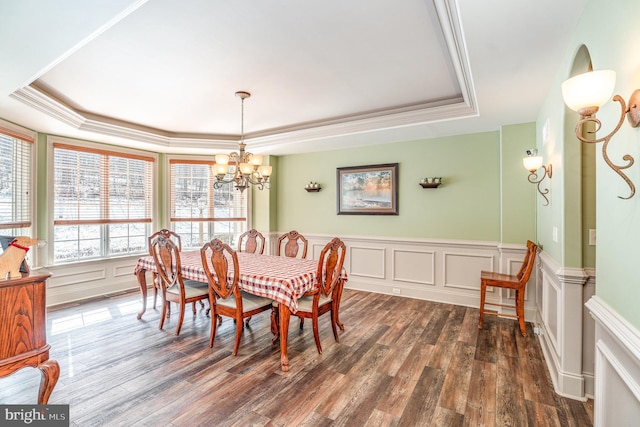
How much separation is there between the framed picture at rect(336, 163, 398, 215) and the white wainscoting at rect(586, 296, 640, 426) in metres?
3.42

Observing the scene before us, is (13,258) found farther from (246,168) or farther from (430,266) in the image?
(430,266)

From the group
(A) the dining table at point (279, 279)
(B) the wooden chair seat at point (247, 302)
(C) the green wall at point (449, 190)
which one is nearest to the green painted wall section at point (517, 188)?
(C) the green wall at point (449, 190)

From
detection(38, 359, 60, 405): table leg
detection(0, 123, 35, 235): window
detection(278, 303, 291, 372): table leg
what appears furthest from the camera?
detection(0, 123, 35, 235): window

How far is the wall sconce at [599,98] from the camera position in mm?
1158

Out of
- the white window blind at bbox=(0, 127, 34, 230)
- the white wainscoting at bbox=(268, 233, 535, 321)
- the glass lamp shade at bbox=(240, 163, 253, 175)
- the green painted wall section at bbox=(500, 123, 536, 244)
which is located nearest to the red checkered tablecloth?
the glass lamp shade at bbox=(240, 163, 253, 175)

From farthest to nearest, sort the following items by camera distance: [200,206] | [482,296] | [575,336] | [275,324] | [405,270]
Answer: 1. [200,206]
2. [405,270]
3. [482,296]
4. [275,324]
5. [575,336]

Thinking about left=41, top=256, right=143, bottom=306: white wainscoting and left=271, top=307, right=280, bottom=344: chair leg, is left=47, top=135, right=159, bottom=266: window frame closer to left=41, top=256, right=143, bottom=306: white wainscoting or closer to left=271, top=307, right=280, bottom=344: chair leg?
left=41, top=256, right=143, bottom=306: white wainscoting

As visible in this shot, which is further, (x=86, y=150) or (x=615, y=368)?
(x=86, y=150)

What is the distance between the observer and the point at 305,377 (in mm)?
2459

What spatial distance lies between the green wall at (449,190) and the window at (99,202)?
3035mm

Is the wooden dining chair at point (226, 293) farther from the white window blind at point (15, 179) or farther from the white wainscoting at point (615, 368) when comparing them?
the white window blind at point (15, 179)

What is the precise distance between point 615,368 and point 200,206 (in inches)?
226

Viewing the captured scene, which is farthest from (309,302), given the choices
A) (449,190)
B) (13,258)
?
(449,190)

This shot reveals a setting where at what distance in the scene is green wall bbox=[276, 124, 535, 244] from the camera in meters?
3.77
